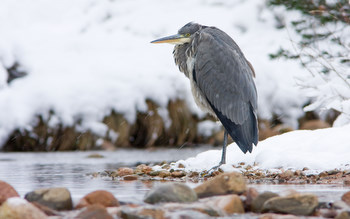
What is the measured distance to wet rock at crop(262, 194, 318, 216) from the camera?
338 cm

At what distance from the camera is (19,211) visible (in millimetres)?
3129

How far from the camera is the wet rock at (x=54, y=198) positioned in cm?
351

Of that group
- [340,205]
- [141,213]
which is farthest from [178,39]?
[141,213]

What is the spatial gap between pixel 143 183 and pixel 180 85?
5093mm

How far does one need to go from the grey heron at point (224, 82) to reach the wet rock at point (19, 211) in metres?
3.22

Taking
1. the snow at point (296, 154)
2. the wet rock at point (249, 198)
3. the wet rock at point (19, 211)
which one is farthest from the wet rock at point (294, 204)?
the snow at point (296, 154)

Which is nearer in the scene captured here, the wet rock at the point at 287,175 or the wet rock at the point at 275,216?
the wet rock at the point at 275,216

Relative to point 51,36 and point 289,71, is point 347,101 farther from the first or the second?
point 51,36

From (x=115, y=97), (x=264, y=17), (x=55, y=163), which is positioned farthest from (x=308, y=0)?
(x=264, y=17)

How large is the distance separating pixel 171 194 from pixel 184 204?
0.47ft

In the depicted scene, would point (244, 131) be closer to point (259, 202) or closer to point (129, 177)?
point (129, 177)

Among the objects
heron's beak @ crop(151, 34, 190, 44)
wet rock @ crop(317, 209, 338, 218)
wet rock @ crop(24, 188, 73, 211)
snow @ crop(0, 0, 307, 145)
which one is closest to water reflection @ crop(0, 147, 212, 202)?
wet rock @ crop(24, 188, 73, 211)

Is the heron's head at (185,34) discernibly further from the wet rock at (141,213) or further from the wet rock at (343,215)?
the wet rock at (343,215)

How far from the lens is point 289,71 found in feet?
38.7
